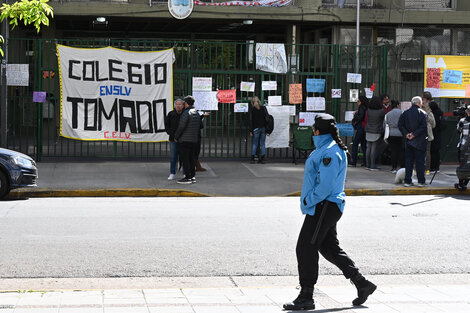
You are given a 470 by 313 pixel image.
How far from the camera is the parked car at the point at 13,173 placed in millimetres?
13070

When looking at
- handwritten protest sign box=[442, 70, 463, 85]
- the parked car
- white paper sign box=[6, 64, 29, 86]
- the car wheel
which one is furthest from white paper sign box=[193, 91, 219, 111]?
handwritten protest sign box=[442, 70, 463, 85]

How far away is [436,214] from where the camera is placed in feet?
40.3

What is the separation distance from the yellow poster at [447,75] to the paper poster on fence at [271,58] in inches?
197

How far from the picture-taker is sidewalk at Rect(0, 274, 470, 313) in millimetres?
6094

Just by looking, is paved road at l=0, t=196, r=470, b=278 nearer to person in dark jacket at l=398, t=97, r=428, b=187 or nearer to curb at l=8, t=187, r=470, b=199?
curb at l=8, t=187, r=470, b=199

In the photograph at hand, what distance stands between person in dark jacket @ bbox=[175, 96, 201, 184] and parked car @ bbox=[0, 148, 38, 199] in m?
3.23

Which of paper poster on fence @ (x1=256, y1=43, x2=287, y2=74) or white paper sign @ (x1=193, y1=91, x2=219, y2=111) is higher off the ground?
paper poster on fence @ (x1=256, y1=43, x2=287, y2=74)

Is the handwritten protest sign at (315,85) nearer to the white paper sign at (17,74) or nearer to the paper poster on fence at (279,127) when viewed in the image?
the paper poster on fence at (279,127)

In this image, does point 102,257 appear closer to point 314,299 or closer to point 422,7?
point 314,299

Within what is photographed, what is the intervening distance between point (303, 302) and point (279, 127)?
43.7ft

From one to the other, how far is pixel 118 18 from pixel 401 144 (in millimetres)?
11030

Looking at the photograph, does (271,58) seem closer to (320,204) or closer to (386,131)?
(386,131)

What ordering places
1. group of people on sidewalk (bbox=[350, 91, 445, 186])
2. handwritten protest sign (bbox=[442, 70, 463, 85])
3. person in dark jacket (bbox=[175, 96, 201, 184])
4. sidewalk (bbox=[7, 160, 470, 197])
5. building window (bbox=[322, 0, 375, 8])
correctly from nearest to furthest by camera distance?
sidewalk (bbox=[7, 160, 470, 197])
person in dark jacket (bbox=[175, 96, 201, 184])
group of people on sidewalk (bbox=[350, 91, 445, 186])
handwritten protest sign (bbox=[442, 70, 463, 85])
building window (bbox=[322, 0, 375, 8])

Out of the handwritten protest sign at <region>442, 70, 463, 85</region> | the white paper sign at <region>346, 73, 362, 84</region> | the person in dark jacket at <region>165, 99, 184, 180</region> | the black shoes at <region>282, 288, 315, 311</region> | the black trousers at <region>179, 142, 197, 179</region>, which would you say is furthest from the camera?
the handwritten protest sign at <region>442, 70, 463, 85</region>
